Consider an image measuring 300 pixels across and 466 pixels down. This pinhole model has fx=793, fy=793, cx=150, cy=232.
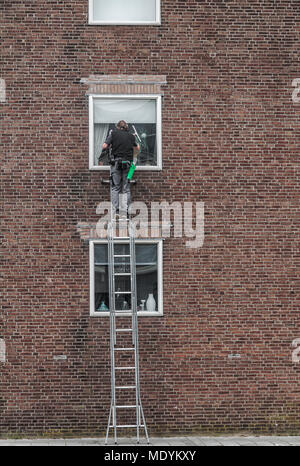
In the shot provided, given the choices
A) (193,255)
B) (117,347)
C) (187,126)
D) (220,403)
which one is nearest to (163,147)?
(187,126)

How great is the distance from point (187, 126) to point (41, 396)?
602 centimetres

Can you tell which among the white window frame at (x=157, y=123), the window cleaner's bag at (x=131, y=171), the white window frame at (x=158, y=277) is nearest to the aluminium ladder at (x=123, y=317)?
the white window frame at (x=158, y=277)

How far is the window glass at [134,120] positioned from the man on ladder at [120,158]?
0.43m

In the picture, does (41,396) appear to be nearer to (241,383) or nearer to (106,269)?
(106,269)

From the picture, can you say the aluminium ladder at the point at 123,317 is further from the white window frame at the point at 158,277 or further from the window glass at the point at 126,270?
the white window frame at the point at 158,277

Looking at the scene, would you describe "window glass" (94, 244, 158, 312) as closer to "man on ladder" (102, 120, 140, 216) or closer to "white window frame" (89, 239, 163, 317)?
"white window frame" (89, 239, 163, 317)

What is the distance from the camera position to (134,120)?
52.3 ft

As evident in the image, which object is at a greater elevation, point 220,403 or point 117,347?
point 117,347

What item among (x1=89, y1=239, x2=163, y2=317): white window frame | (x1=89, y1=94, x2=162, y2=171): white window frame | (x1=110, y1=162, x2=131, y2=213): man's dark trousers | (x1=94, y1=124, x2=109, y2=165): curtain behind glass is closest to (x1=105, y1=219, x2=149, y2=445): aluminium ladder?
(x1=89, y1=239, x2=163, y2=317): white window frame

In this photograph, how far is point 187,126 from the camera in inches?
623

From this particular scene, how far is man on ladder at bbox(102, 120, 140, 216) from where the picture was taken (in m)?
15.3

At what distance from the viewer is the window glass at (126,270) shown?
15.7 m

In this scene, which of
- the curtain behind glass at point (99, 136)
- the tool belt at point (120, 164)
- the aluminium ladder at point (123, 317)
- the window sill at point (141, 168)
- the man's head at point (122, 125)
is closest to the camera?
the aluminium ladder at point (123, 317)

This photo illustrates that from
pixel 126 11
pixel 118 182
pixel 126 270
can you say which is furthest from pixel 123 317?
pixel 126 11
